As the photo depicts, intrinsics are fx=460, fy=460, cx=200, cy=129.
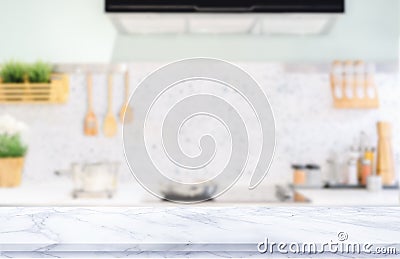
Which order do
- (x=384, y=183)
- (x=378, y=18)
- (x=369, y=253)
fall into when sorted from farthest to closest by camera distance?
(x=378, y=18), (x=384, y=183), (x=369, y=253)

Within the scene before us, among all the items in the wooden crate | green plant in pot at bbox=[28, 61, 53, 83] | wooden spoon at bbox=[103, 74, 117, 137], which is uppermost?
green plant in pot at bbox=[28, 61, 53, 83]

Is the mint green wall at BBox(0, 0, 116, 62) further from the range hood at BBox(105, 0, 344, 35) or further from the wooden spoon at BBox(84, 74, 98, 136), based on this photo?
the range hood at BBox(105, 0, 344, 35)

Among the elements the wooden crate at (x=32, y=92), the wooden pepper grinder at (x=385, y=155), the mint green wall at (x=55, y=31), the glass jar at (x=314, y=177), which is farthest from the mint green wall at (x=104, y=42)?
the glass jar at (x=314, y=177)

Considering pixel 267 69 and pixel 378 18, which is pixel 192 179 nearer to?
pixel 267 69

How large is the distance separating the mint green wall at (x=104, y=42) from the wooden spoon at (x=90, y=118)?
151mm

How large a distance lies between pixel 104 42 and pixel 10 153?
0.84m

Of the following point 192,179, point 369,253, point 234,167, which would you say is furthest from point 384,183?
point 369,253

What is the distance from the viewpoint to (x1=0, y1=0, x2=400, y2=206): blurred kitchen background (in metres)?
2.72

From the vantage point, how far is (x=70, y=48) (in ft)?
9.07

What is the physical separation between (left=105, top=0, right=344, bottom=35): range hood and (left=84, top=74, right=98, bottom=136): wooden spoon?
1.54ft

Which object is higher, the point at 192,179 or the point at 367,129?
the point at 367,129

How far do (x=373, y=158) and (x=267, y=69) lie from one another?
0.80 meters

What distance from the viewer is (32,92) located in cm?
262

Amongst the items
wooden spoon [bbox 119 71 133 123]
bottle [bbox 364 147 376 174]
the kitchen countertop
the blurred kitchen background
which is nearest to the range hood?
the blurred kitchen background
